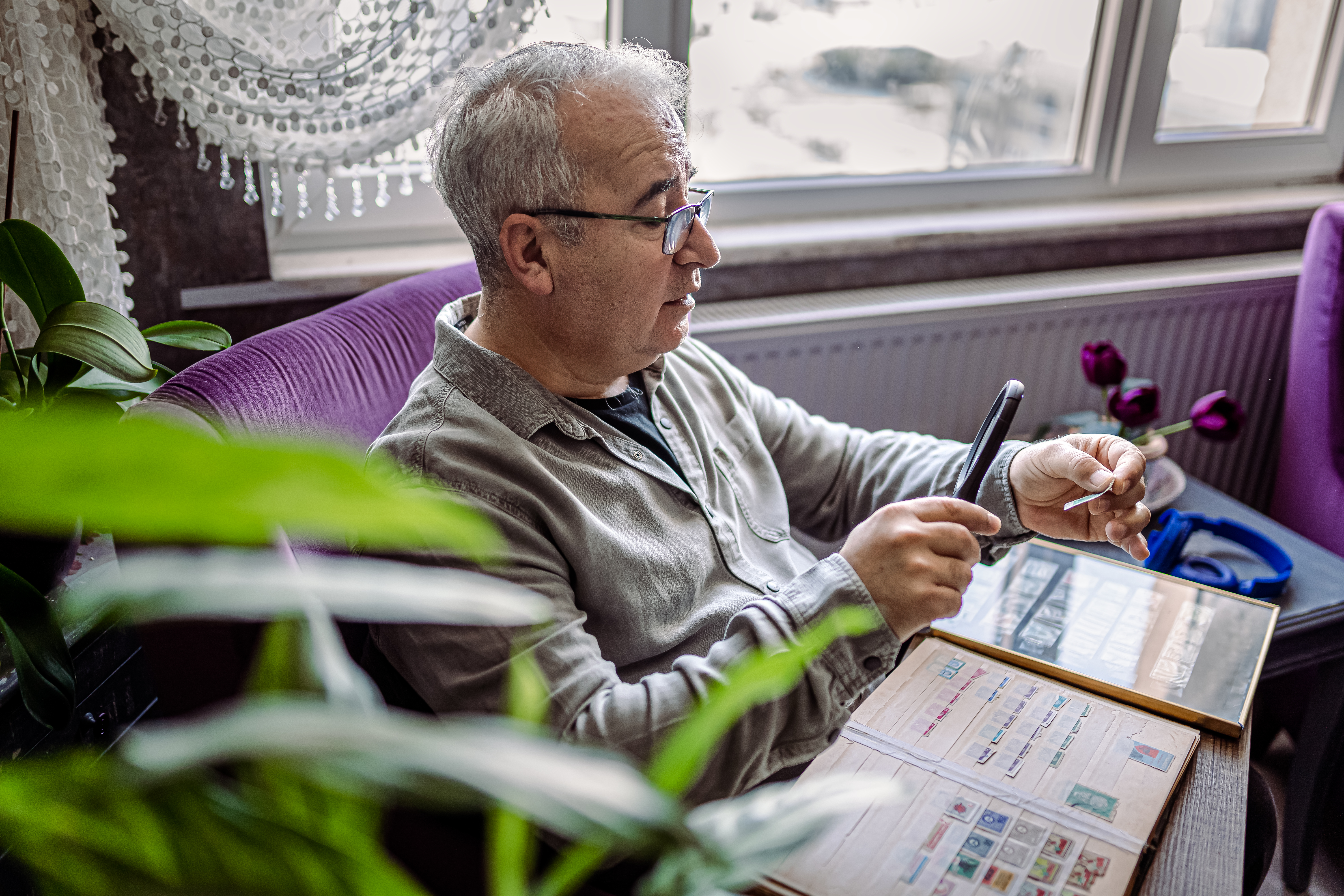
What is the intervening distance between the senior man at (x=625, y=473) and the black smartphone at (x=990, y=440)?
0.38 ft

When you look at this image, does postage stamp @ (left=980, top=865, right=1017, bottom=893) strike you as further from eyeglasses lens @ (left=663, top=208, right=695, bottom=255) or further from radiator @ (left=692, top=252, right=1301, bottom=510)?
radiator @ (left=692, top=252, right=1301, bottom=510)

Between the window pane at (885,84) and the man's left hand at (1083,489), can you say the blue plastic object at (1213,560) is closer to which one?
the man's left hand at (1083,489)

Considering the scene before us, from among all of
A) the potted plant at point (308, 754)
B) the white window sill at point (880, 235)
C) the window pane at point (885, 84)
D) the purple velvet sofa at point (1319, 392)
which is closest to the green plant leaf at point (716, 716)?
the potted plant at point (308, 754)

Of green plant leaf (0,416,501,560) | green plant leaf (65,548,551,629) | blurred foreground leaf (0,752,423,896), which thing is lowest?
blurred foreground leaf (0,752,423,896)

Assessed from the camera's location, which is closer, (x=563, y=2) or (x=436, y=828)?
(x=436, y=828)

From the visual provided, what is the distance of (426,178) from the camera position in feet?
5.49

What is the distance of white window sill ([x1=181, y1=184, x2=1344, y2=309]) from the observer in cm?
156

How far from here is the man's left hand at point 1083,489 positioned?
1091 mm

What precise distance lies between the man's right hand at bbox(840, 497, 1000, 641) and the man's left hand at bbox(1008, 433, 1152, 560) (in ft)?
0.91

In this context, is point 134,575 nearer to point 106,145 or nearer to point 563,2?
point 106,145

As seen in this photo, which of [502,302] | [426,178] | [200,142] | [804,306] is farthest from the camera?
[804,306]

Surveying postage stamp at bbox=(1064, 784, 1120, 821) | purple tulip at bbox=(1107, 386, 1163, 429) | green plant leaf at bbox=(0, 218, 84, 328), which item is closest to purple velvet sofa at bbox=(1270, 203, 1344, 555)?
purple tulip at bbox=(1107, 386, 1163, 429)

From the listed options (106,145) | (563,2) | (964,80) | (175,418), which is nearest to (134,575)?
(175,418)

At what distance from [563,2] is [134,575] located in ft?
5.43
